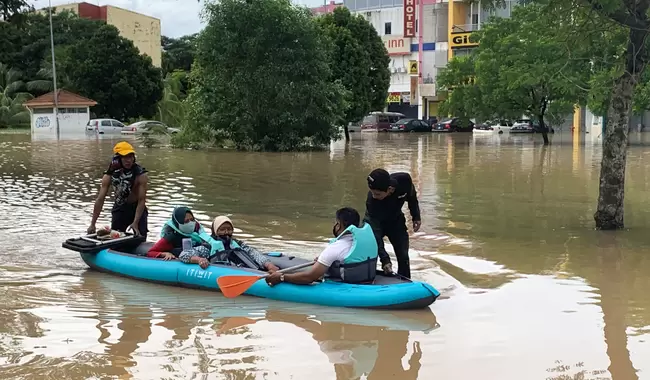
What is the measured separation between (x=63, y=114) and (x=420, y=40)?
101 feet

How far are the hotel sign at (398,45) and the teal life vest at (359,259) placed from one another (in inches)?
2337

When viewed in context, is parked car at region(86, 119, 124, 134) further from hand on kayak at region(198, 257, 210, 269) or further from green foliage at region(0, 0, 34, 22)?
hand on kayak at region(198, 257, 210, 269)

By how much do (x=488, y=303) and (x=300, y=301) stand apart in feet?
6.30

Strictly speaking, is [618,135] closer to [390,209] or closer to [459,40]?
[390,209]

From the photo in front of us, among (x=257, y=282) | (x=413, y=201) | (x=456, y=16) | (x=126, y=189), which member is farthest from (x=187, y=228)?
(x=456, y=16)

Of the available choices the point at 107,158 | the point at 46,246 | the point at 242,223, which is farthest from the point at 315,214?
the point at 107,158

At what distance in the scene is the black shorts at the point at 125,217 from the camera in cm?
868

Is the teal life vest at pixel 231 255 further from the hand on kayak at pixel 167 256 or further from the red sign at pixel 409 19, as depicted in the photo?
the red sign at pixel 409 19

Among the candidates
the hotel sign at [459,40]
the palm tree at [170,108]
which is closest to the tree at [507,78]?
the hotel sign at [459,40]

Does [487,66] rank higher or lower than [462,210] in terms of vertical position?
higher

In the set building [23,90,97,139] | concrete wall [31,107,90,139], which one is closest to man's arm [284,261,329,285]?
building [23,90,97,139]

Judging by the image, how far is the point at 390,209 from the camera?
741 cm

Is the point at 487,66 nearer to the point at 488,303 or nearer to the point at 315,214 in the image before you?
the point at 315,214

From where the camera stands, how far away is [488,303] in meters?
7.18
